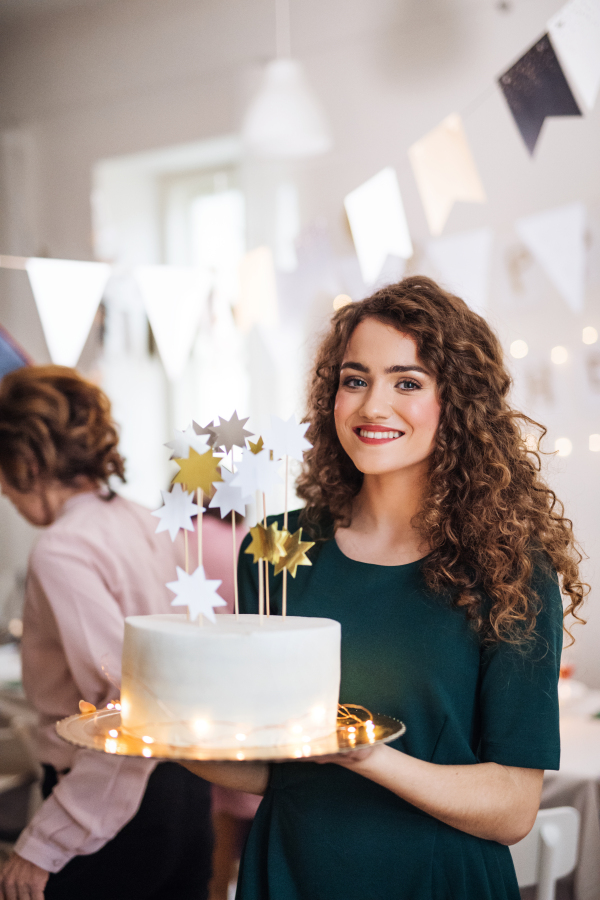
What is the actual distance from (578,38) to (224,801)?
2527mm

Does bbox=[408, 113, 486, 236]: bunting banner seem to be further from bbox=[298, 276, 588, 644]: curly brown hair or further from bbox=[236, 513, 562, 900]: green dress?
bbox=[236, 513, 562, 900]: green dress

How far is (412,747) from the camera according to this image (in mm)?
1309

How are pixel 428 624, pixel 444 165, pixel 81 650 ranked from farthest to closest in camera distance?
pixel 444 165 → pixel 81 650 → pixel 428 624

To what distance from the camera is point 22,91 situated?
4.26 meters

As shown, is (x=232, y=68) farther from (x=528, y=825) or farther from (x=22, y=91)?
(x=528, y=825)

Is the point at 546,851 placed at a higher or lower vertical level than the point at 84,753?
lower

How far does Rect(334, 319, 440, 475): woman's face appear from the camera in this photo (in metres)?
1.37

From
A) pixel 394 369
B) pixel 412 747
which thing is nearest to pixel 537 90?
pixel 394 369

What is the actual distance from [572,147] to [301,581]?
2.22 metres

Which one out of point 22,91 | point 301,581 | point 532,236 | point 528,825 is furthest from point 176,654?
point 22,91

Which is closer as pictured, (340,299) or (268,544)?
(268,544)

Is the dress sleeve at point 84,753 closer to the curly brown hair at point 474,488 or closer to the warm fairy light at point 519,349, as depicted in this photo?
the curly brown hair at point 474,488

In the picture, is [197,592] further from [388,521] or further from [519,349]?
[519,349]

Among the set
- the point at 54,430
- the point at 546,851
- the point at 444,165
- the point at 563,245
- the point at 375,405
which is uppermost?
the point at 444,165
